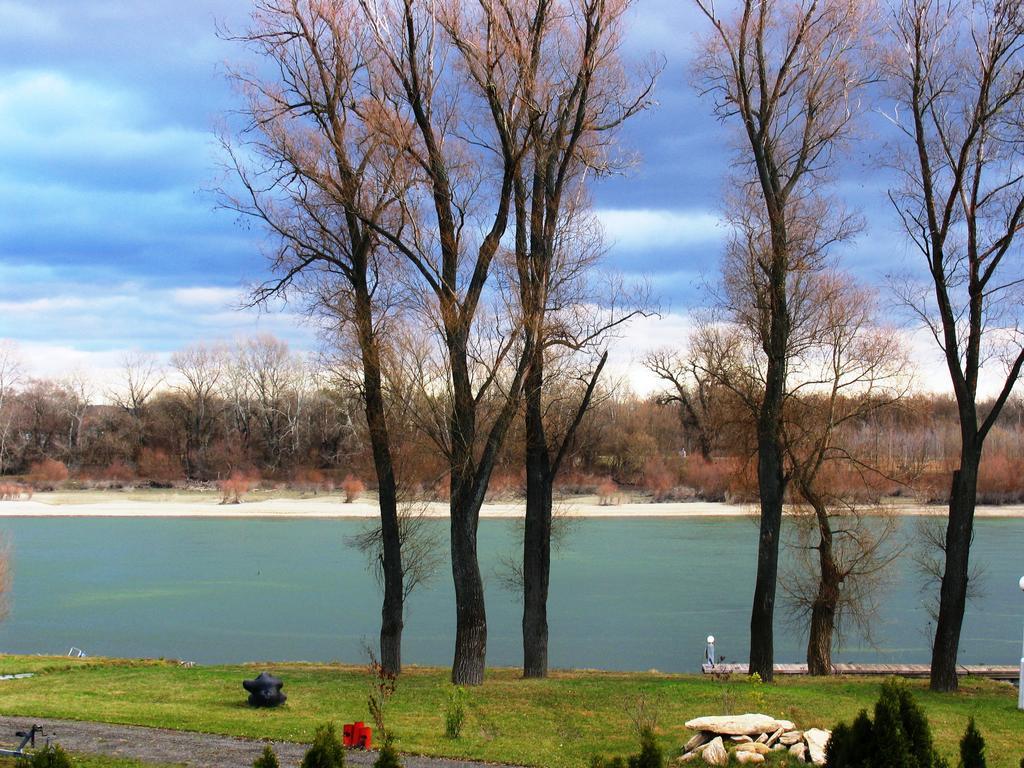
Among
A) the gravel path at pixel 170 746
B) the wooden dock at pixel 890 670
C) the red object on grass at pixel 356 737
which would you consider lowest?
the wooden dock at pixel 890 670

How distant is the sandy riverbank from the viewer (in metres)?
57.0

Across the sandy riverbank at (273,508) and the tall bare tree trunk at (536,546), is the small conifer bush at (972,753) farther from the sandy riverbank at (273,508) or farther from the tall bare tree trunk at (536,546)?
the sandy riverbank at (273,508)

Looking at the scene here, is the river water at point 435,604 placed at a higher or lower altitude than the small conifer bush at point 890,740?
lower

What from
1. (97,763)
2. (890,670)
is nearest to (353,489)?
(890,670)

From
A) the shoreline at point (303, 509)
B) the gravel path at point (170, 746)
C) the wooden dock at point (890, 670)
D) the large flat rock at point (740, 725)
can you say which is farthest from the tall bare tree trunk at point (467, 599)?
the shoreline at point (303, 509)

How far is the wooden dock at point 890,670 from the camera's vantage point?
17.5 meters

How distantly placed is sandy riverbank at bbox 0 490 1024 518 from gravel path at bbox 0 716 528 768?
143 feet

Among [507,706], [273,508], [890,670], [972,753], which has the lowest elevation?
[890,670]

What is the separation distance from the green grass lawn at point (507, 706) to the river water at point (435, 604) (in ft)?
23.3

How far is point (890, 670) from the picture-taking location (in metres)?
18.1

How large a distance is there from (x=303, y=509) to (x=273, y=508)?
2280 millimetres

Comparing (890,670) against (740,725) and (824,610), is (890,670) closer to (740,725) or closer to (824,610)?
(824,610)

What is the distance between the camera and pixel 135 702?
11555 millimetres

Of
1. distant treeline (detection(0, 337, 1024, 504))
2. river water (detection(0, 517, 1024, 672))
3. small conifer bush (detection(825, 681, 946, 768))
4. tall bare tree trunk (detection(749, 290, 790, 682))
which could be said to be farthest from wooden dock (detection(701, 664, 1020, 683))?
distant treeline (detection(0, 337, 1024, 504))
